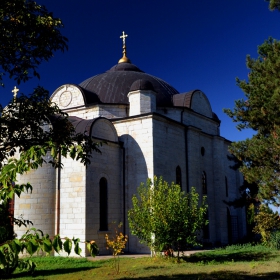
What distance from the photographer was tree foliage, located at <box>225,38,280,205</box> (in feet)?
44.5

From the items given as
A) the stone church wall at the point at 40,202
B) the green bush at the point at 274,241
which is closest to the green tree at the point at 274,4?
the green bush at the point at 274,241

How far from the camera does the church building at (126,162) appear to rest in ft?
48.1

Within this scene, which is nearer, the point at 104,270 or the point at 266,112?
the point at 104,270

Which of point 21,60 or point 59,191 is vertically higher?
point 21,60

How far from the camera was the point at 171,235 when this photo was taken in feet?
38.7

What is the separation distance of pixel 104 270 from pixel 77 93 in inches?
412

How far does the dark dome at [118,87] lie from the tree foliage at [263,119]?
5.49 metres

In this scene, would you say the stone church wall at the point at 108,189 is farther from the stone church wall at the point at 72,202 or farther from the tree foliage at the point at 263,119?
the tree foliage at the point at 263,119

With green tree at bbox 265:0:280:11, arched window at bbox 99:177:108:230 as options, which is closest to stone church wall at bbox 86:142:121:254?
arched window at bbox 99:177:108:230

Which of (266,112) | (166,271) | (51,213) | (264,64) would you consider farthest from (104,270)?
(264,64)

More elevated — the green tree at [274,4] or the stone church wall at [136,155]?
the green tree at [274,4]

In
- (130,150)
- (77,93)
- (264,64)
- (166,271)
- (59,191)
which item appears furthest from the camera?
(77,93)

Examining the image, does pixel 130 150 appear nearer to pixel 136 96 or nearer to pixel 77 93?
pixel 136 96

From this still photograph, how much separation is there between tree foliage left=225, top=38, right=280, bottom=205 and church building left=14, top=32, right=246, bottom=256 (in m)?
3.27
